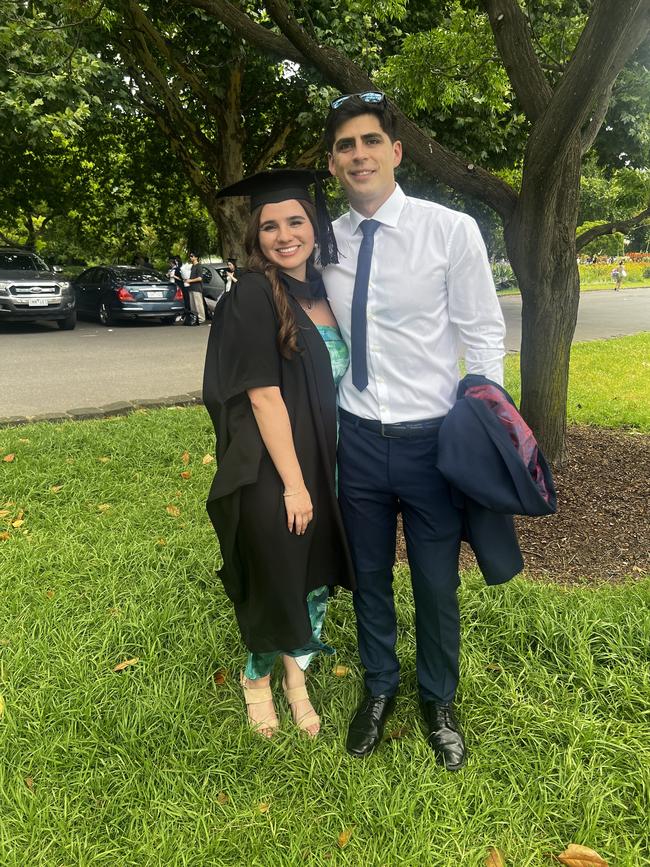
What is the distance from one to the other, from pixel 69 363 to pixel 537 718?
8919 mm

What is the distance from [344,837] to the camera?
1.89 metres

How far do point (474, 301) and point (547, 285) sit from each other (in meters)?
2.40

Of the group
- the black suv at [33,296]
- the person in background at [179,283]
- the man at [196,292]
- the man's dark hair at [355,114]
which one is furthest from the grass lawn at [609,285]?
the man's dark hair at [355,114]

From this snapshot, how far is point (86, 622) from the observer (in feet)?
9.59

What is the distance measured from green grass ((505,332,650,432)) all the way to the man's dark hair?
15.2 feet

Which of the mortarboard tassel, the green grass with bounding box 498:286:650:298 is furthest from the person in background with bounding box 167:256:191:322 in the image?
the green grass with bounding box 498:286:650:298

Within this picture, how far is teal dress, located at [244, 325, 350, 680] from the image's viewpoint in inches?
82.2

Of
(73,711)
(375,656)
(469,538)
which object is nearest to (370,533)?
(469,538)

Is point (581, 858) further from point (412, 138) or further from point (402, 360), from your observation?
point (412, 138)

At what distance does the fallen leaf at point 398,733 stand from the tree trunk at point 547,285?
2585mm

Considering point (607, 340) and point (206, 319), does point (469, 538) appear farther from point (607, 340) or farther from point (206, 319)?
point (206, 319)

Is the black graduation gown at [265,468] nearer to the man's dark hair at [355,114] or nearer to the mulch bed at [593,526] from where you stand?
the man's dark hair at [355,114]

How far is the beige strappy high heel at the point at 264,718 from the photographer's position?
7.59ft

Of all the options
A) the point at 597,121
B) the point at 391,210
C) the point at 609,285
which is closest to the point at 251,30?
the point at 597,121
